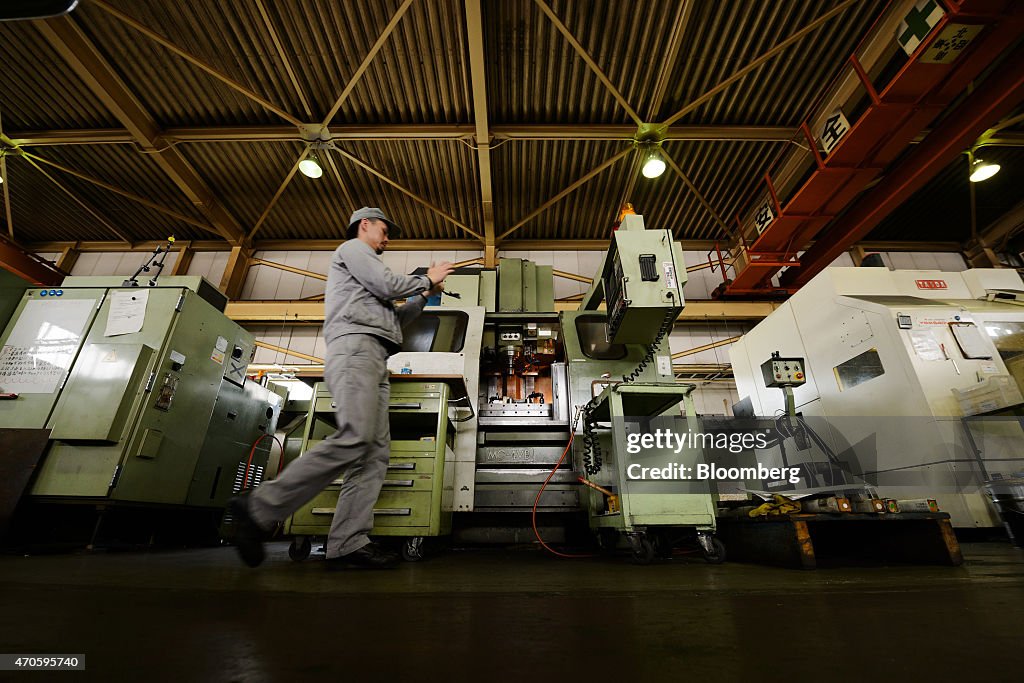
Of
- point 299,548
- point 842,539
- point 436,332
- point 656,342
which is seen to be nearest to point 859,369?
point 842,539

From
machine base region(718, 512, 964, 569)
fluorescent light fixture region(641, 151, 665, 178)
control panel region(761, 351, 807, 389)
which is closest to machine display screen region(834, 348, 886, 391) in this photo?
Result: control panel region(761, 351, 807, 389)

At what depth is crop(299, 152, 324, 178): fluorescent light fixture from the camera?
5.30 m

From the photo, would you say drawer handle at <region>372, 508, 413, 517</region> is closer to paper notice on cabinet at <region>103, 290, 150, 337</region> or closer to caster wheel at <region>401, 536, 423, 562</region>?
caster wheel at <region>401, 536, 423, 562</region>

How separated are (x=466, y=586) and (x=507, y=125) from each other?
526cm

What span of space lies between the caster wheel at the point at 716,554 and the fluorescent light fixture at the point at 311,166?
19.3ft

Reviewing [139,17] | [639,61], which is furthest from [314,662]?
[139,17]

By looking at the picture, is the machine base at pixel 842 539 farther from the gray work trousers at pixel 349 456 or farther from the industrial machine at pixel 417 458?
the gray work trousers at pixel 349 456

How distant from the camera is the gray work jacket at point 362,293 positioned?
1767 millimetres

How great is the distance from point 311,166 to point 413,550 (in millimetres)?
5130

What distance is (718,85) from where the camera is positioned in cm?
446

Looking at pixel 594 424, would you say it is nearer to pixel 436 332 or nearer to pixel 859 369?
pixel 436 332

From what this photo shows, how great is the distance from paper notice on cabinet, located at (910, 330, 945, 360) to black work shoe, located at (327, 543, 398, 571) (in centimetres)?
398

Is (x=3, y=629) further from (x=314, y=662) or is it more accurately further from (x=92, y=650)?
(x=314, y=662)

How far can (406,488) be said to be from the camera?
214 centimetres
